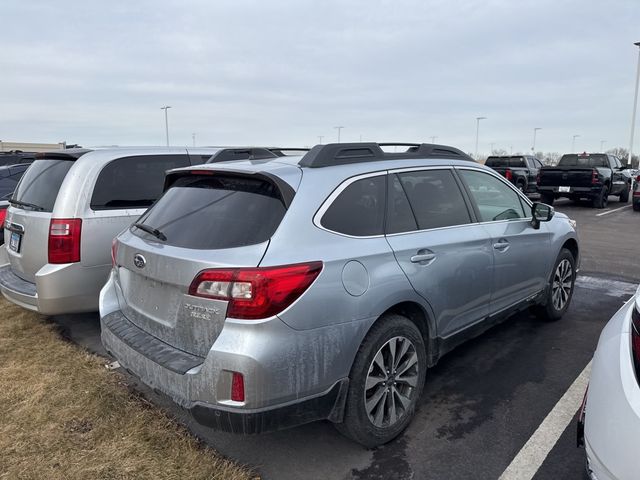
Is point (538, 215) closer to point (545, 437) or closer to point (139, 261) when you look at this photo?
point (545, 437)

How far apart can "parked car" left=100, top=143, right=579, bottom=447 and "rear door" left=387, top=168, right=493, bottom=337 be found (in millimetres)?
13

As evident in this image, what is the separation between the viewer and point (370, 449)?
293 centimetres

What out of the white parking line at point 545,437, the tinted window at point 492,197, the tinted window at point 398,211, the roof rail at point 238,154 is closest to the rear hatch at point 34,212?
the roof rail at point 238,154

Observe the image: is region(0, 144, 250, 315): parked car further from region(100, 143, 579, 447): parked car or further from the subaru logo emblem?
the subaru logo emblem

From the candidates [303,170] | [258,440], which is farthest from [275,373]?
[303,170]

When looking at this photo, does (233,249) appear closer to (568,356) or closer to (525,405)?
(525,405)

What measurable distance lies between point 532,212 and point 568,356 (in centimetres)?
130

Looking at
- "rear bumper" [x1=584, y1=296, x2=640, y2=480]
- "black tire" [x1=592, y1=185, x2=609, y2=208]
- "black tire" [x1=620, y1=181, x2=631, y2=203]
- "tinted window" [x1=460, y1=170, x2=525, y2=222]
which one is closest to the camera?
"rear bumper" [x1=584, y1=296, x2=640, y2=480]

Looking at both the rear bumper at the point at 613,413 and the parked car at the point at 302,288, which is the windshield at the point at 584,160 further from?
the rear bumper at the point at 613,413

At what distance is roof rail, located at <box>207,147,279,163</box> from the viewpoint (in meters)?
4.37

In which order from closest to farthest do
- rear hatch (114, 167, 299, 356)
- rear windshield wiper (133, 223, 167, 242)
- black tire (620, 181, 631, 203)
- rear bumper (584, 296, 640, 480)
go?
rear bumper (584, 296, 640, 480)
rear hatch (114, 167, 299, 356)
rear windshield wiper (133, 223, 167, 242)
black tire (620, 181, 631, 203)

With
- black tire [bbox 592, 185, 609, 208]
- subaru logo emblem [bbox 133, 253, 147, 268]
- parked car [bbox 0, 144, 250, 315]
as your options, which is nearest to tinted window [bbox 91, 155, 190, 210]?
parked car [bbox 0, 144, 250, 315]

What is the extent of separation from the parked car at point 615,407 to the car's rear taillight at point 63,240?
3922mm

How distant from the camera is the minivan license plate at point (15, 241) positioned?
14.9 ft
